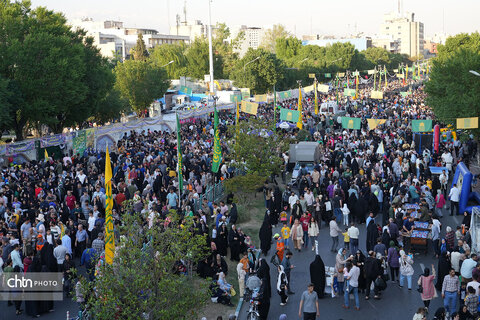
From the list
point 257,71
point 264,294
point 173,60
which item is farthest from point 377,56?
point 264,294

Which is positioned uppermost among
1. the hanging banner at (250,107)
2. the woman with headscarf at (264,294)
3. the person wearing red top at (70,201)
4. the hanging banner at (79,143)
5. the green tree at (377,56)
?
the green tree at (377,56)

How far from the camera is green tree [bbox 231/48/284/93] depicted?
228 ft

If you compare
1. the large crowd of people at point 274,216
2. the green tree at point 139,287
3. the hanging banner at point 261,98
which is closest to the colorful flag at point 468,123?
the large crowd of people at point 274,216

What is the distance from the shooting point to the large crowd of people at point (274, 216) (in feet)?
41.8

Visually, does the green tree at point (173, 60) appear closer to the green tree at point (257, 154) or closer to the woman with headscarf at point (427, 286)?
the green tree at point (257, 154)

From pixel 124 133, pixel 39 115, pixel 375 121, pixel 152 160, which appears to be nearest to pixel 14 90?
pixel 39 115

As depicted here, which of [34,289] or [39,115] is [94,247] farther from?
[39,115]

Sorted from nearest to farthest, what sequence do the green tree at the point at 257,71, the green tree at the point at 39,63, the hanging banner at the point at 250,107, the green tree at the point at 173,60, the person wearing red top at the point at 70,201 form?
1. the person wearing red top at the point at 70,201
2. the hanging banner at the point at 250,107
3. the green tree at the point at 39,63
4. the green tree at the point at 257,71
5. the green tree at the point at 173,60

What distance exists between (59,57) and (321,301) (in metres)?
26.9

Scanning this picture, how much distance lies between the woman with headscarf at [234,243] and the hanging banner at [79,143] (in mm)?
14400

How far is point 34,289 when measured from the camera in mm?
12414

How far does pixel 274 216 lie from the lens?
19453 millimetres

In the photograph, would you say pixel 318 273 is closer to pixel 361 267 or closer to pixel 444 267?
pixel 361 267

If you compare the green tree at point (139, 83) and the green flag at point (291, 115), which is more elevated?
the green tree at point (139, 83)
